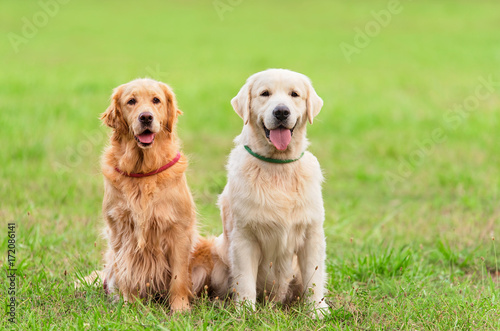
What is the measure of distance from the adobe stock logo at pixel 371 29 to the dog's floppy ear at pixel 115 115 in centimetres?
1531

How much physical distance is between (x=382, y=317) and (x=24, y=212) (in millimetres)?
3694

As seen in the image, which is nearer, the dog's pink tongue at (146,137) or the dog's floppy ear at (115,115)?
the dog's pink tongue at (146,137)

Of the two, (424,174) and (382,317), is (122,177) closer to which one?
(382,317)

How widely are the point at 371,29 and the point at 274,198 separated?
21.1 metres

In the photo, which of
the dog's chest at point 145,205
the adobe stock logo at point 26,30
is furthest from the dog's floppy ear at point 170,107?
the adobe stock logo at point 26,30

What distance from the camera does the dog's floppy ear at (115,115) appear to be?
4105mm

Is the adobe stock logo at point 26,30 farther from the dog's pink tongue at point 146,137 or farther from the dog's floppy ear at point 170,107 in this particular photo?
the dog's pink tongue at point 146,137

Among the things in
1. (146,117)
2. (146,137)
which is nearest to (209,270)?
(146,137)

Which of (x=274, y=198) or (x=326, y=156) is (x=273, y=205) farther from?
(x=326, y=156)

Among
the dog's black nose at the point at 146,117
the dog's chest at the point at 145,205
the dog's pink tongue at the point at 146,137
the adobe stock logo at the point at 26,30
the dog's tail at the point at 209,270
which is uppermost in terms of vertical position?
the adobe stock logo at the point at 26,30

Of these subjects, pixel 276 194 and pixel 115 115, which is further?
pixel 115 115

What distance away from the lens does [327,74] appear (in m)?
15.7

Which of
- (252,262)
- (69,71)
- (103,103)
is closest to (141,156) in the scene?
(252,262)

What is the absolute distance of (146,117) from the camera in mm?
3906
